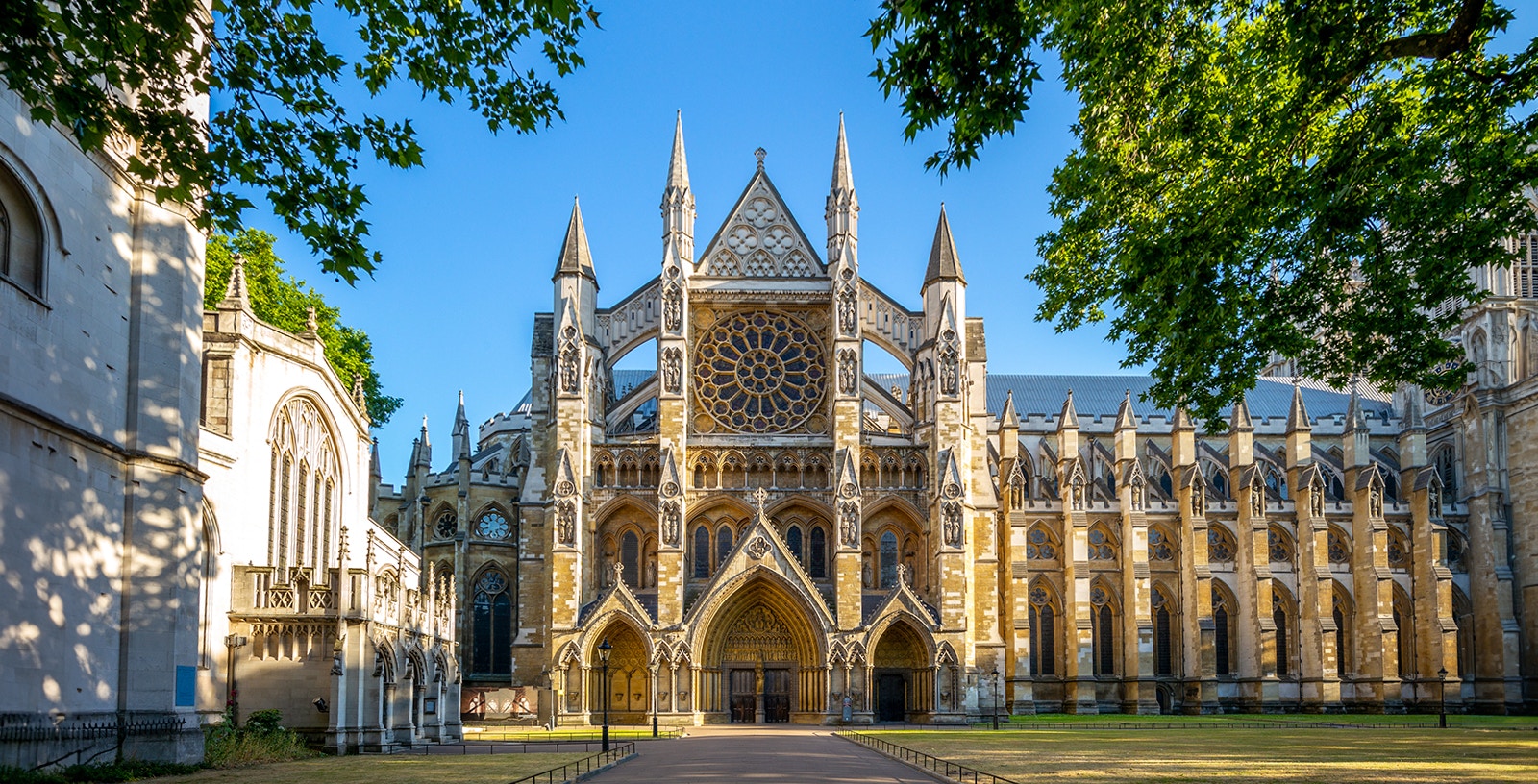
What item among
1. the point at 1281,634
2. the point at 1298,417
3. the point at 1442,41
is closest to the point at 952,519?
the point at 1281,634

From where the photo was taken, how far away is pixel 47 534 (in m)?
19.5

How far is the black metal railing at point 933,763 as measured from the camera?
20812 millimetres

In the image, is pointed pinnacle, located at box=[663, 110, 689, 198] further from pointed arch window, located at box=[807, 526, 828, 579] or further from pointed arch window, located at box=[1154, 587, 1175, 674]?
pointed arch window, located at box=[1154, 587, 1175, 674]

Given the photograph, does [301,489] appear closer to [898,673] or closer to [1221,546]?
[898,673]

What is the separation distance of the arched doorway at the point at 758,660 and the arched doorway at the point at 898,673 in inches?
113

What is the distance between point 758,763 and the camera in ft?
85.8

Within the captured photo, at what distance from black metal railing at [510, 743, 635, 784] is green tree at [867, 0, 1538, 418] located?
11217 millimetres

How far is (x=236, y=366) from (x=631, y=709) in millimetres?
24085

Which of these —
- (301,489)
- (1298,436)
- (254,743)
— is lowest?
(254,743)

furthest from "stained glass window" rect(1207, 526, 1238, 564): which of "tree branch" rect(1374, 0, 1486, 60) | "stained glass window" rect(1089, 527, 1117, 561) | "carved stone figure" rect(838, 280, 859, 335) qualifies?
"tree branch" rect(1374, 0, 1486, 60)

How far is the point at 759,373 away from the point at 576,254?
8.43 meters

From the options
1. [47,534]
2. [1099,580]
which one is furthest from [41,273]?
[1099,580]

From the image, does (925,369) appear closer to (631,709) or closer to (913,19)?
(631,709)

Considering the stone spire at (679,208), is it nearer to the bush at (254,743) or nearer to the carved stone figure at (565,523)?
the carved stone figure at (565,523)
